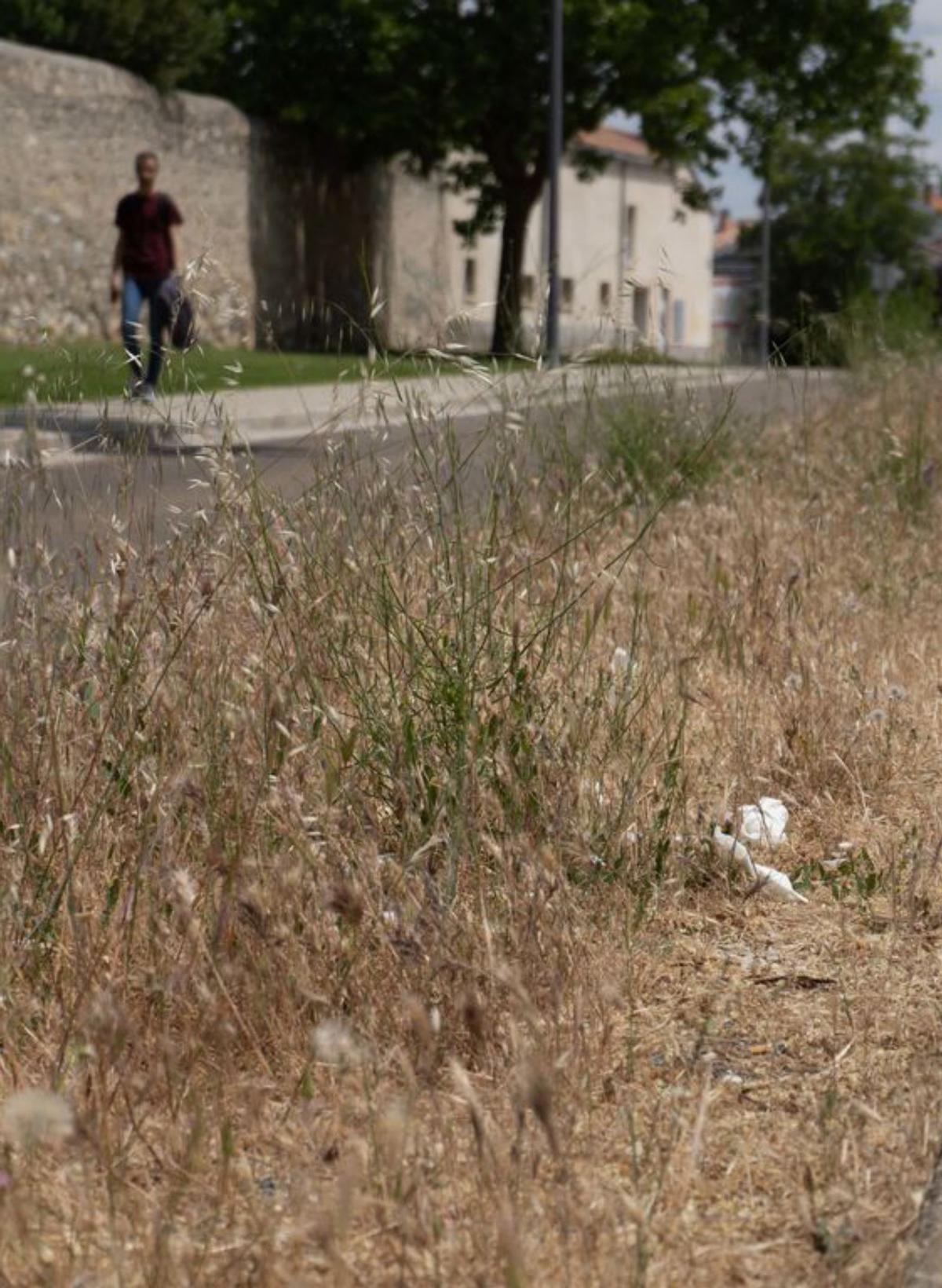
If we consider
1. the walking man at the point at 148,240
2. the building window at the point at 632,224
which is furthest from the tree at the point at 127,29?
the building window at the point at 632,224

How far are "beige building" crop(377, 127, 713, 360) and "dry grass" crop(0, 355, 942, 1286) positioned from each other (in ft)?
1.14

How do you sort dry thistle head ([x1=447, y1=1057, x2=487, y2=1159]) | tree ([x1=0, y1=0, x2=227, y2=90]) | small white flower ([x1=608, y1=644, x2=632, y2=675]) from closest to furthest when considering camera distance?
1. dry thistle head ([x1=447, y1=1057, x2=487, y2=1159])
2. small white flower ([x1=608, y1=644, x2=632, y2=675])
3. tree ([x1=0, y1=0, x2=227, y2=90])

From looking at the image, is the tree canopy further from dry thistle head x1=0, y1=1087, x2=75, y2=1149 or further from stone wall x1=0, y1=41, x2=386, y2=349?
dry thistle head x1=0, y1=1087, x2=75, y2=1149

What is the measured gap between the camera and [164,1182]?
94.3 inches

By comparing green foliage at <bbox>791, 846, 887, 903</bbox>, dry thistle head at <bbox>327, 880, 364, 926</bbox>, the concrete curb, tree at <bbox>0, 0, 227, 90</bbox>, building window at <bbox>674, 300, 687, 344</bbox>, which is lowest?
green foliage at <bbox>791, 846, 887, 903</bbox>

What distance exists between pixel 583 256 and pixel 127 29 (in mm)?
19263

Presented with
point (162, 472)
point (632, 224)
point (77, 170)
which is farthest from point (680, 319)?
point (162, 472)

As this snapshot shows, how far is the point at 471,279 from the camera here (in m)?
43.2

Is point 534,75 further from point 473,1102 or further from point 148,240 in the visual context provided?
point 473,1102

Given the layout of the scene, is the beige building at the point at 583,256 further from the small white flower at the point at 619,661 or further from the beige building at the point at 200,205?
the small white flower at the point at 619,661

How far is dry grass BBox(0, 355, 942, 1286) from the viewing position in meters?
2.23


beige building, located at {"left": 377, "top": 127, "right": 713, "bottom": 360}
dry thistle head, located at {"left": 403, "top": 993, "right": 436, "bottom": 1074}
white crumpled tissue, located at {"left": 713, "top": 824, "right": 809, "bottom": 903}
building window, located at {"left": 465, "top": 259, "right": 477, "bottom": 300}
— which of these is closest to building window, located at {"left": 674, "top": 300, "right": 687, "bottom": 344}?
beige building, located at {"left": 377, "top": 127, "right": 713, "bottom": 360}

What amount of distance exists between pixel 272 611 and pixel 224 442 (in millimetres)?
303

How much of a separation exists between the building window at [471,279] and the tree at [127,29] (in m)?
10.1
